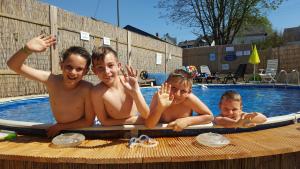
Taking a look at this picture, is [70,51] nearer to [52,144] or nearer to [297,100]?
[52,144]

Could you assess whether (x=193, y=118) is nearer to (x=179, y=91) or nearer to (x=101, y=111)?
(x=179, y=91)

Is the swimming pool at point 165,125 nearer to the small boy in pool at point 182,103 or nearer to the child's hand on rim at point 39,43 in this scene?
A: the small boy in pool at point 182,103

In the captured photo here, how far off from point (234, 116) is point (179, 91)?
530 mm

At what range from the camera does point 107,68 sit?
238 cm

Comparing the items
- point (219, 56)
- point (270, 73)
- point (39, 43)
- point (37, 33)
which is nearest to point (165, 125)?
point (39, 43)

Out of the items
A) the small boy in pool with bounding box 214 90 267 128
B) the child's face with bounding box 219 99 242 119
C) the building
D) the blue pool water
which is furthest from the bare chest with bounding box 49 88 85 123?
the building

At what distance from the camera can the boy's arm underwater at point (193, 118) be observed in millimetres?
2314

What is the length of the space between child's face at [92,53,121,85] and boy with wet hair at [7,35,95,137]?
121 millimetres

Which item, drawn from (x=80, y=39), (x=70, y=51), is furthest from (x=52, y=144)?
(x=80, y=39)

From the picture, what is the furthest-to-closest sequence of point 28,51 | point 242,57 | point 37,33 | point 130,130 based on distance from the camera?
point 242,57
point 37,33
point 130,130
point 28,51

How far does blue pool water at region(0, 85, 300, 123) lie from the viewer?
5.93 m

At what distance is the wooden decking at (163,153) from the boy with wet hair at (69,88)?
25 centimetres

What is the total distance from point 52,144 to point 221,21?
27752mm

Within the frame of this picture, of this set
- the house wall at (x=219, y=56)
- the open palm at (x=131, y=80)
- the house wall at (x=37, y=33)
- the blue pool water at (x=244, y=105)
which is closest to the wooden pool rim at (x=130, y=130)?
the open palm at (x=131, y=80)
